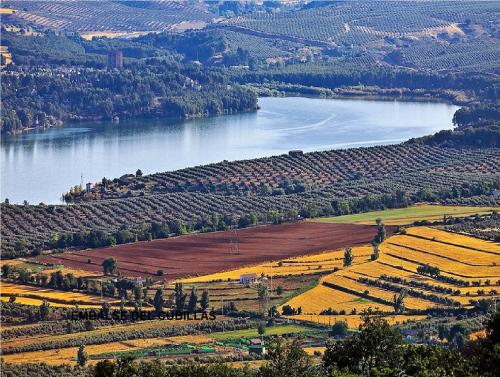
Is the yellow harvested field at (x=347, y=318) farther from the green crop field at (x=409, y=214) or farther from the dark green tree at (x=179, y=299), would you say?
the green crop field at (x=409, y=214)

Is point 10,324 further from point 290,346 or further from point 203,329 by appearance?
point 290,346

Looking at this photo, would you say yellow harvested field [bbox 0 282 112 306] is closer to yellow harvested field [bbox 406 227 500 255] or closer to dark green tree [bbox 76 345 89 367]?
dark green tree [bbox 76 345 89 367]

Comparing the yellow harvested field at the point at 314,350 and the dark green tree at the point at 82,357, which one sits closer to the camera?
the dark green tree at the point at 82,357

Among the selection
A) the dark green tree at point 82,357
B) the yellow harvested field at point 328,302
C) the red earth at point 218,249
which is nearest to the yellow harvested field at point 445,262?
the red earth at point 218,249

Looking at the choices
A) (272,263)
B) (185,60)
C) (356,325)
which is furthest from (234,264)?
(185,60)

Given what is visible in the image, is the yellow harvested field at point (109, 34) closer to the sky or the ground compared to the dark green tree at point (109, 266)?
closer to the sky

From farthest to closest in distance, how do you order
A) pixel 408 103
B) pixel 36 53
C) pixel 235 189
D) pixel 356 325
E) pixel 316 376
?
pixel 36 53 < pixel 408 103 < pixel 235 189 < pixel 356 325 < pixel 316 376
